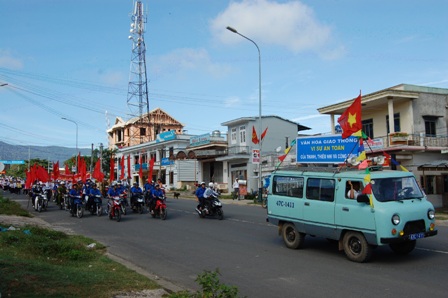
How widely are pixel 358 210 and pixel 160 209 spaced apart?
38.9ft

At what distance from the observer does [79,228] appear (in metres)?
16.9

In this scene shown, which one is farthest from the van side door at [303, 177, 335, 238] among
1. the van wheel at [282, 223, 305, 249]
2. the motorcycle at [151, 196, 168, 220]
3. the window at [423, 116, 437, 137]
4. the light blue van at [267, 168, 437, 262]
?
the window at [423, 116, 437, 137]

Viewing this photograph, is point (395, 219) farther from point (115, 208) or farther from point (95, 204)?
point (95, 204)

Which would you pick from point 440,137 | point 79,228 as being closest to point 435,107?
point 440,137

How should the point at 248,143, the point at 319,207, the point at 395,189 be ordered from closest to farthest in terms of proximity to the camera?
the point at 395,189 → the point at 319,207 → the point at 248,143

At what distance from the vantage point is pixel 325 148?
25219 millimetres

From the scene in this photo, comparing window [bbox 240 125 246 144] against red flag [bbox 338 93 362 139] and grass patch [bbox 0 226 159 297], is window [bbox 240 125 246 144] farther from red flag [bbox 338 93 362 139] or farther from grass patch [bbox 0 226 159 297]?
grass patch [bbox 0 226 159 297]

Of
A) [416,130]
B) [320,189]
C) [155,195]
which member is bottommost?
[155,195]

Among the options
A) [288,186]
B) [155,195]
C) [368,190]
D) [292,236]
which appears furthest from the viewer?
[155,195]

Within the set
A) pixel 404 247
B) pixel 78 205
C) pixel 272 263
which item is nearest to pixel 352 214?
pixel 404 247

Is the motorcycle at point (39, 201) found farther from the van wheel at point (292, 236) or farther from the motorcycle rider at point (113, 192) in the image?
the van wheel at point (292, 236)

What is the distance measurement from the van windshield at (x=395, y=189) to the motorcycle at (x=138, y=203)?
14.7m

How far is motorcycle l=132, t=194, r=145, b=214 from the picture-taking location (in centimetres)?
2211

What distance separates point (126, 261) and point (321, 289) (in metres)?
4.63
